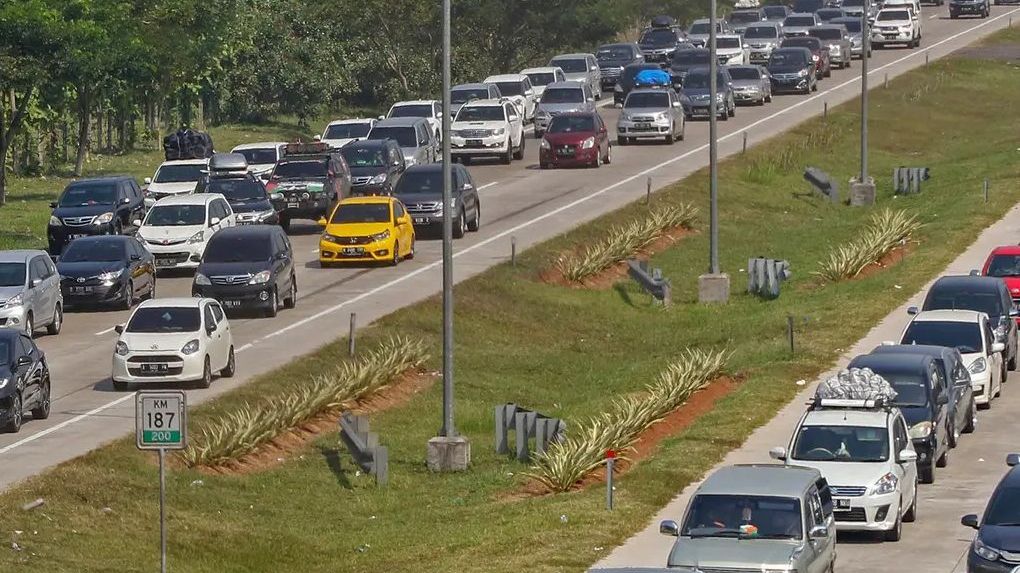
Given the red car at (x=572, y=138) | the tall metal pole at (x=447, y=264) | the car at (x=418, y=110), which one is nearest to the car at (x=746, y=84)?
the car at (x=418, y=110)

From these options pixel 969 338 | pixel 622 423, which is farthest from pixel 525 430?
pixel 969 338

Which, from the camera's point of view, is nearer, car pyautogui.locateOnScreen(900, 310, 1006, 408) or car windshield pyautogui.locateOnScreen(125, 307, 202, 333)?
car pyautogui.locateOnScreen(900, 310, 1006, 408)

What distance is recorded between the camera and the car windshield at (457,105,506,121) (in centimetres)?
6644

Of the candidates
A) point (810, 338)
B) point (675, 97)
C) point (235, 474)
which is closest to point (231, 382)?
point (235, 474)

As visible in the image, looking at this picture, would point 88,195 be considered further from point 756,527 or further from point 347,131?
point 756,527

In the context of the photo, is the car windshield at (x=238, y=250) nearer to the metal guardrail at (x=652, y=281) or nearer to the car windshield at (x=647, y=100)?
the metal guardrail at (x=652, y=281)

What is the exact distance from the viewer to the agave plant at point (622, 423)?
100 feet

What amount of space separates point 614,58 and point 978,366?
55788 mm

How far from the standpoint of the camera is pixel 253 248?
42875 mm

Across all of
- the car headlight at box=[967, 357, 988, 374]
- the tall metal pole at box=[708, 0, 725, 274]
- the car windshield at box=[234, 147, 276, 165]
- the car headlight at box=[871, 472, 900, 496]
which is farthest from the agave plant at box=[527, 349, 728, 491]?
the car windshield at box=[234, 147, 276, 165]

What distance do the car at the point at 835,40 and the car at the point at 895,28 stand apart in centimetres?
559

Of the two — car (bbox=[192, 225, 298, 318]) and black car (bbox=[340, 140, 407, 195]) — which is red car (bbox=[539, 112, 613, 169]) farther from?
car (bbox=[192, 225, 298, 318])

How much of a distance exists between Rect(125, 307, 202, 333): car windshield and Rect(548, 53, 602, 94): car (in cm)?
4813

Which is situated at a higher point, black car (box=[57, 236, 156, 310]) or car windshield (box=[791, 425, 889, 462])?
car windshield (box=[791, 425, 889, 462])
